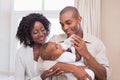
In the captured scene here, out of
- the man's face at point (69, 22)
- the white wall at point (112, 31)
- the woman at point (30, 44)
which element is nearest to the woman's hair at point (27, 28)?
the woman at point (30, 44)

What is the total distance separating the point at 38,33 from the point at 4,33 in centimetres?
143

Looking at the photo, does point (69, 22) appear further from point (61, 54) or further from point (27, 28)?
point (27, 28)

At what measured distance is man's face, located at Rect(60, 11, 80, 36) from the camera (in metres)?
1.40

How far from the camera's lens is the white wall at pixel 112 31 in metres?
2.50

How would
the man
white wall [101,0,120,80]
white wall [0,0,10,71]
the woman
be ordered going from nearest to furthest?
the man < the woman < white wall [101,0,120,80] < white wall [0,0,10,71]

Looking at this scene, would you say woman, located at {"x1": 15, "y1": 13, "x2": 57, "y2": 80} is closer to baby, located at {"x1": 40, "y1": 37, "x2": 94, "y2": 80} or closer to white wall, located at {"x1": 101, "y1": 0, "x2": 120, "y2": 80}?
baby, located at {"x1": 40, "y1": 37, "x2": 94, "y2": 80}

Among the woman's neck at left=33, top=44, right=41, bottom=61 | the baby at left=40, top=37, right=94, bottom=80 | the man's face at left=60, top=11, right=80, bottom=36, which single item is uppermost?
the man's face at left=60, top=11, right=80, bottom=36

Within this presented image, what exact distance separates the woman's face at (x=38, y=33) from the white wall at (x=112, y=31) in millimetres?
979

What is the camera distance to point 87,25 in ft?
8.09

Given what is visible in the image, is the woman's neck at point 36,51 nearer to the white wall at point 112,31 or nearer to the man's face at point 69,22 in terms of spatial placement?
the man's face at point 69,22

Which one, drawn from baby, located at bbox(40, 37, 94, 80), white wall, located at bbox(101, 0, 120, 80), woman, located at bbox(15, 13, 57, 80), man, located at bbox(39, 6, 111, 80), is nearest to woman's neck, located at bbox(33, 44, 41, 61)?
woman, located at bbox(15, 13, 57, 80)

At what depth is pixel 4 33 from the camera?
120 inches

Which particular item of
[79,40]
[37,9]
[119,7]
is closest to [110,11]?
[119,7]

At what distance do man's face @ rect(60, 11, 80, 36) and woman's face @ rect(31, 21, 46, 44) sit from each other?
37 centimetres
